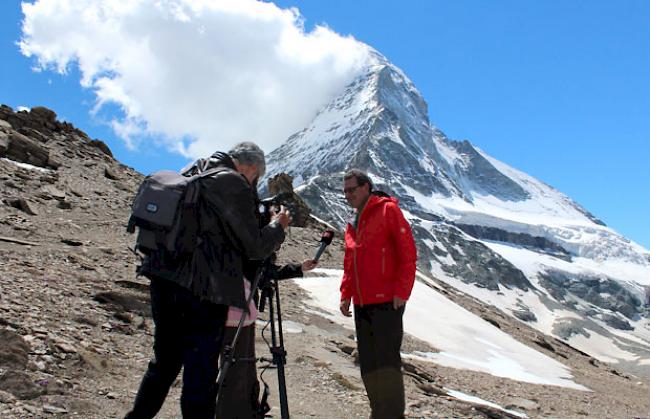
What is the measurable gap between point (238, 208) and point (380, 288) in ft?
6.56

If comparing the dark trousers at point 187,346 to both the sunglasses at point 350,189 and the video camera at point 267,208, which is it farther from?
the sunglasses at point 350,189

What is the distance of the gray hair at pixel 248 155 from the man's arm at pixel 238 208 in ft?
1.14

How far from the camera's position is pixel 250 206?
3969 mm

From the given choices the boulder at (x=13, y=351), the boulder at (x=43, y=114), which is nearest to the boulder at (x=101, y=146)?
the boulder at (x=43, y=114)

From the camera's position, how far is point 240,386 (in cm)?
429

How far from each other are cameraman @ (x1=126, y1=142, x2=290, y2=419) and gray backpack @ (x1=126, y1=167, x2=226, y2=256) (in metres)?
0.05

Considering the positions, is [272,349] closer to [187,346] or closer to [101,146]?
[187,346]

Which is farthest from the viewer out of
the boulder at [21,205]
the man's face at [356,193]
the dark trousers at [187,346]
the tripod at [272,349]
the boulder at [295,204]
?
the boulder at [295,204]

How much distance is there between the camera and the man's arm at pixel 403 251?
17.5 ft

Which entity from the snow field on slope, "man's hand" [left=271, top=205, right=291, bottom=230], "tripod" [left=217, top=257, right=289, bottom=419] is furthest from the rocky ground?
"man's hand" [left=271, top=205, right=291, bottom=230]

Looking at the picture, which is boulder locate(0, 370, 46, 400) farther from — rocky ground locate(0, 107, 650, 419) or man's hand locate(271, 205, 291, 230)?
man's hand locate(271, 205, 291, 230)

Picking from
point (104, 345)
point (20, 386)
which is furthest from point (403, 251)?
point (104, 345)

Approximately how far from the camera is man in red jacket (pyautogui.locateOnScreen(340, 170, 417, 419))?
5270 millimetres

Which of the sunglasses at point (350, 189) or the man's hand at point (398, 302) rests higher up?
the sunglasses at point (350, 189)
